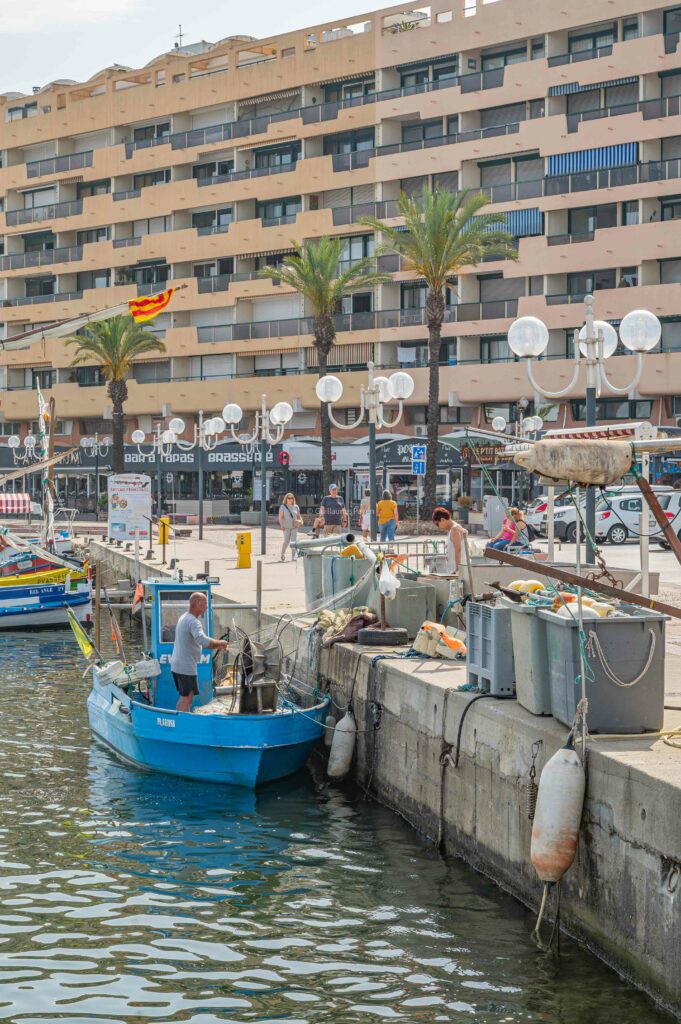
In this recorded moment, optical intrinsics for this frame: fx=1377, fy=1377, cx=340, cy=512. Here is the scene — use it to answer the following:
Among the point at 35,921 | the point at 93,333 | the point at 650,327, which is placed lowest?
the point at 35,921

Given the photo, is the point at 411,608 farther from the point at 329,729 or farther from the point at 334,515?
the point at 334,515

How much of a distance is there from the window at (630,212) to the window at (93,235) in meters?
32.1

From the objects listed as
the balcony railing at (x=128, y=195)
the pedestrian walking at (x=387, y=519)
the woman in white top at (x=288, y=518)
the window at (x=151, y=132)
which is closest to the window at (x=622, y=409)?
the pedestrian walking at (x=387, y=519)

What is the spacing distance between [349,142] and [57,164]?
2054 cm

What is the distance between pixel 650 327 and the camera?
1759 centimetres

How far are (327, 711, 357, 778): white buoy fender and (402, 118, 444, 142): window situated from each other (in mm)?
51266

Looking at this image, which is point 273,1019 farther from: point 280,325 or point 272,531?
point 280,325

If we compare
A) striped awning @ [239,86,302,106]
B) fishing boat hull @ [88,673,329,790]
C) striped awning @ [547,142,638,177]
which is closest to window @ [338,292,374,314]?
striped awning @ [239,86,302,106]

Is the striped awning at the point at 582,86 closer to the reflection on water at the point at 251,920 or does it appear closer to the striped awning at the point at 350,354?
the striped awning at the point at 350,354

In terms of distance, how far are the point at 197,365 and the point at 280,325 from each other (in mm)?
6619

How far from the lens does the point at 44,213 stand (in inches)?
3140

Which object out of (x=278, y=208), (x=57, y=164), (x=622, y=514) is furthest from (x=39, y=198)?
(x=622, y=514)

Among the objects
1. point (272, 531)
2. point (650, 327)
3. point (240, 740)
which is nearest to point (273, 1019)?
point (240, 740)

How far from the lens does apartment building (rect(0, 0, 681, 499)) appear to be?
5641cm
